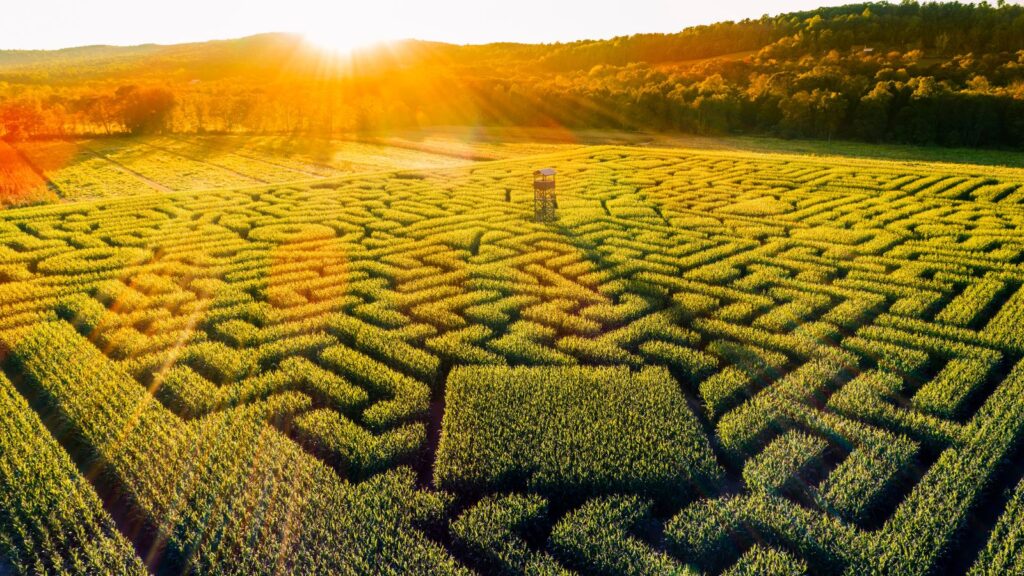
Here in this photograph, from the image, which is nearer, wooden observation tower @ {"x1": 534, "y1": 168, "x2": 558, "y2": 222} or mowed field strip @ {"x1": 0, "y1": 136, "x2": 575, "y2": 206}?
wooden observation tower @ {"x1": 534, "y1": 168, "x2": 558, "y2": 222}

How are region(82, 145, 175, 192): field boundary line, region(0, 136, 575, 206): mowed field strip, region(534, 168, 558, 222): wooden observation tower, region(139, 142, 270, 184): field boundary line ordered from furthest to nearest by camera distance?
region(139, 142, 270, 184): field boundary line
region(0, 136, 575, 206): mowed field strip
region(82, 145, 175, 192): field boundary line
region(534, 168, 558, 222): wooden observation tower

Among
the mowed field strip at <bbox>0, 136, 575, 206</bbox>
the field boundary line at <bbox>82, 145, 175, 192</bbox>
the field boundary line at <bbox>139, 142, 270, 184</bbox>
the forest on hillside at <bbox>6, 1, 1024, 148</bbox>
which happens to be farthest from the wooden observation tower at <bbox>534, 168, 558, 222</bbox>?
the forest on hillside at <bbox>6, 1, 1024, 148</bbox>

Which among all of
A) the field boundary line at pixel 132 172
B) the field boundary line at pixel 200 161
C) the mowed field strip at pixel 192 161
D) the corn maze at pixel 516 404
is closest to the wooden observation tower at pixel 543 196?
the corn maze at pixel 516 404

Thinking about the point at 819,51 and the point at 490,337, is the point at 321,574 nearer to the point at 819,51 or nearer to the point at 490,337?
the point at 490,337

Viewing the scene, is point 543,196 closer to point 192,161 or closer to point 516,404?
point 516,404

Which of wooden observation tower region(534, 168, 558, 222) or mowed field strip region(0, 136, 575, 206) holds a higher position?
wooden observation tower region(534, 168, 558, 222)

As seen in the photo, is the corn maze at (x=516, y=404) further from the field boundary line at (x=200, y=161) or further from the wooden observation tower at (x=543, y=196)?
the field boundary line at (x=200, y=161)

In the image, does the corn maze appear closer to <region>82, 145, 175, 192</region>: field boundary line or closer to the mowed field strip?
<region>82, 145, 175, 192</region>: field boundary line

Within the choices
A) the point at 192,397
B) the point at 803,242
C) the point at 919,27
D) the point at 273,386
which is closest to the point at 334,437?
the point at 273,386
